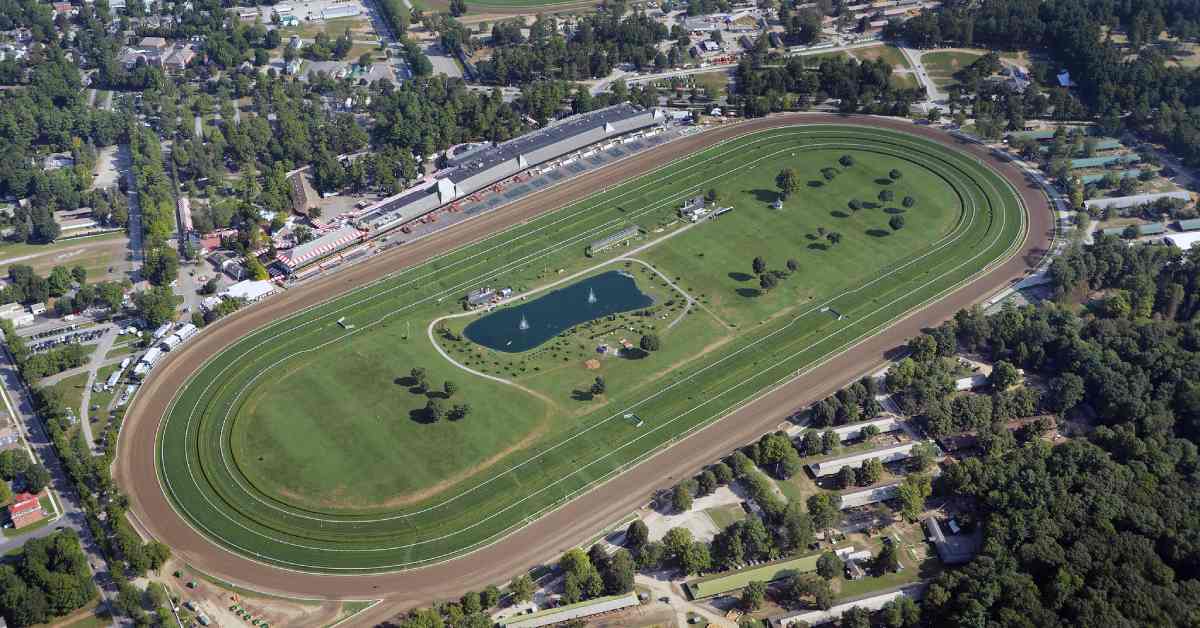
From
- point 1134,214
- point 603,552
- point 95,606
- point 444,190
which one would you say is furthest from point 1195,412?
point 95,606

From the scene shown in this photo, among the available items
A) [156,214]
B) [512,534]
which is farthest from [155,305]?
[512,534]

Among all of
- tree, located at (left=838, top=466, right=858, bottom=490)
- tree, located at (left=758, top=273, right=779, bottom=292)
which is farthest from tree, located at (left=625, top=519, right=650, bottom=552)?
tree, located at (left=758, top=273, right=779, bottom=292)

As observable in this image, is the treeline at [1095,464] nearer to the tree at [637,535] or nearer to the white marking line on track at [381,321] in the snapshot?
the white marking line on track at [381,321]

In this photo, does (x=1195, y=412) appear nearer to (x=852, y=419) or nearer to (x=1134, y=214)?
(x=852, y=419)

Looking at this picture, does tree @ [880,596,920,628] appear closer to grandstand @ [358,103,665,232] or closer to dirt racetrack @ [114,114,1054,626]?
dirt racetrack @ [114,114,1054,626]

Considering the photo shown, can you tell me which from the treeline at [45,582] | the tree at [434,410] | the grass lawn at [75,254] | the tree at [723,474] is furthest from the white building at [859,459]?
the grass lawn at [75,254]

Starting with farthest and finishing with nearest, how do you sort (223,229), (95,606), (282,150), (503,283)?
(282,150) → (223,229) → (503,283) → (95,606)

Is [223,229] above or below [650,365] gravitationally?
above
